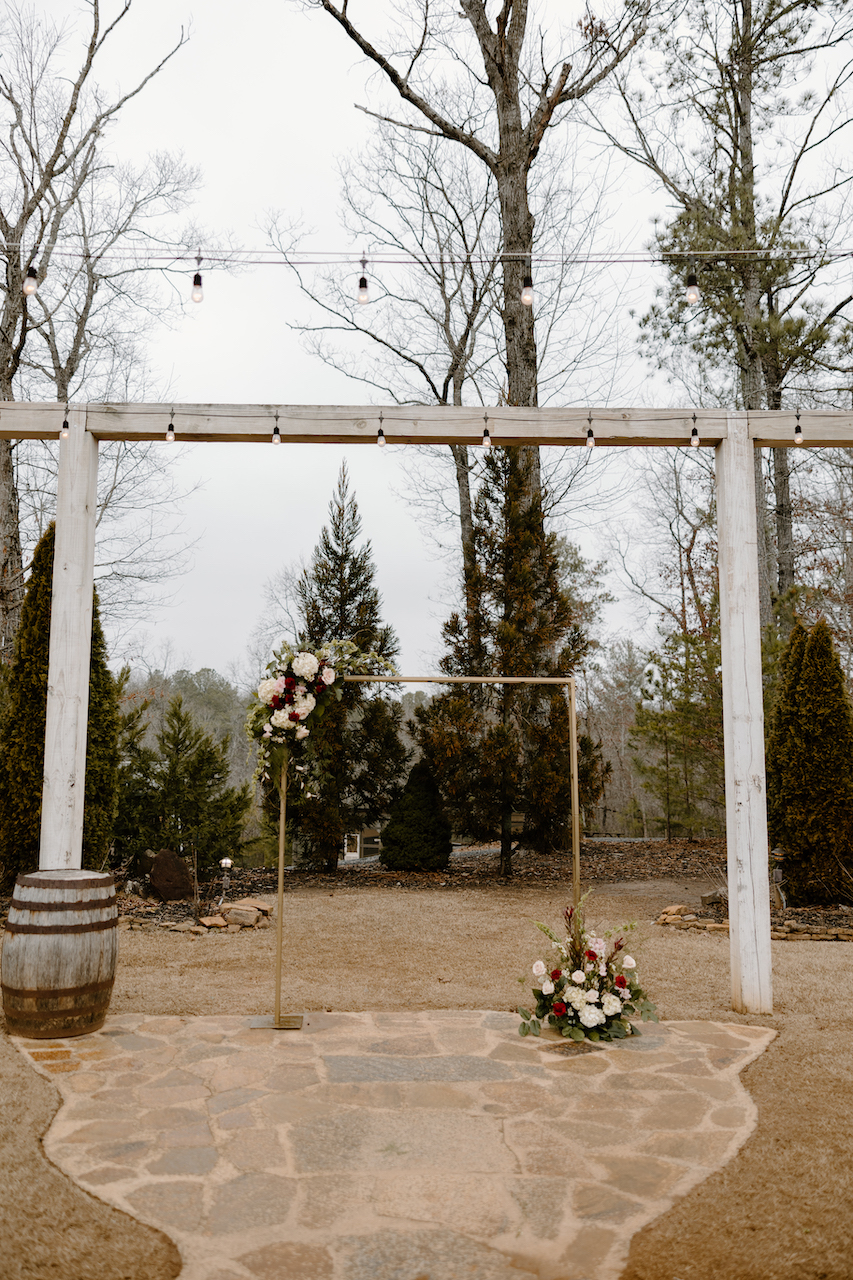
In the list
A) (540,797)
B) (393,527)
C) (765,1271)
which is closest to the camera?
(765,1271)

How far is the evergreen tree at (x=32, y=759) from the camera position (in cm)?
700

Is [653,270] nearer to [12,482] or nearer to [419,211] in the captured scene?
[419,211]

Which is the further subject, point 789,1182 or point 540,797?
point 540,797

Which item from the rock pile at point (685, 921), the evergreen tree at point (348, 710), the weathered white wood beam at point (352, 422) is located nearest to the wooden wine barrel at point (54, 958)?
the weathered white wood beam at point (352, 422)

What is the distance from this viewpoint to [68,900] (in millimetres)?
3936

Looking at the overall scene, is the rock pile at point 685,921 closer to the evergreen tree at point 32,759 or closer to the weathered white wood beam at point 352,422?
the weathered white wood beam at point 352,422

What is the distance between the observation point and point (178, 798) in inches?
361

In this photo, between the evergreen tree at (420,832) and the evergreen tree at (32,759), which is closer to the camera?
the evergreen tree at (32,759)

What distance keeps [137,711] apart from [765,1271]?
7.92 meters

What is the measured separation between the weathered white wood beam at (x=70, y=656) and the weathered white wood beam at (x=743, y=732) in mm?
3379

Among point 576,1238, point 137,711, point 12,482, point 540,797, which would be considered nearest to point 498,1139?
point 576,1238

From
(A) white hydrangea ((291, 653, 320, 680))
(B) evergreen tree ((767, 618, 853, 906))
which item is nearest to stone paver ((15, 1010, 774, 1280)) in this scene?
(A) white hydrangea ((291, 653, 320, 680))

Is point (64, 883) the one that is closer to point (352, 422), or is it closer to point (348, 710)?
point (352, 422)

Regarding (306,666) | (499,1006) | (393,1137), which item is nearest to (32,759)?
(306,666)
